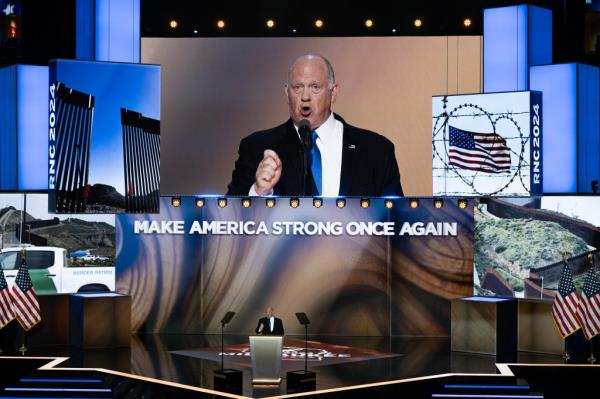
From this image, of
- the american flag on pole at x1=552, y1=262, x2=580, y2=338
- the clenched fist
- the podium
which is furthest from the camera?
the clenched fist

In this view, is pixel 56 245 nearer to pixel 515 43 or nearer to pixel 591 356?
pixel 515 43

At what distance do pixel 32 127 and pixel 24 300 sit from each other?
12.6ft

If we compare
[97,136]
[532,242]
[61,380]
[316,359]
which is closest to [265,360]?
[316,359]

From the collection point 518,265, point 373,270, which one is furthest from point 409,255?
point 518,265

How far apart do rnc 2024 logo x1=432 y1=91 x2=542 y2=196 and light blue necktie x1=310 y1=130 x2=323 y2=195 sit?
2052 millimetres

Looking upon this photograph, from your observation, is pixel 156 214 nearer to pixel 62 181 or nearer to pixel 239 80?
pixel 62 181

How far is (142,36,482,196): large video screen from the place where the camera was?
18.2 metres

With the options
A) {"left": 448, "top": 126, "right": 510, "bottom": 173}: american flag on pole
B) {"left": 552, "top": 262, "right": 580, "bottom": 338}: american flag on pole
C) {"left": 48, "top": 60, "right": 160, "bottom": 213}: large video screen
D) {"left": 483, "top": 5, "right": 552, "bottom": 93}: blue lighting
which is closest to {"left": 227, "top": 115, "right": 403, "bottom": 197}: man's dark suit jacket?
{"left": 448, "top": 126, "right": 510, "bottom": 173}: american flag on pole

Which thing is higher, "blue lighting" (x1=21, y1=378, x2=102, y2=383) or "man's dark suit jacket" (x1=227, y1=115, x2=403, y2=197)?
"man's dark suit jacket" (x1=227, y1=115, x2=403, y2=197)

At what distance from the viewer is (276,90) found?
18547mm

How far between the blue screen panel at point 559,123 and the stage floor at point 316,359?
343 centimetres

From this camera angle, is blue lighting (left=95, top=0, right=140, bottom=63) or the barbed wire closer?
the barbed wire

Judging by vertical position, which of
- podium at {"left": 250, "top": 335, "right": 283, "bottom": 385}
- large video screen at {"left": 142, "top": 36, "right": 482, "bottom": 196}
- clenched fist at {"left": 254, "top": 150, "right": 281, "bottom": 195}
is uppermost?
large video screen at {"left": 142, "top": 36, "right": 482, "bottom": 196}

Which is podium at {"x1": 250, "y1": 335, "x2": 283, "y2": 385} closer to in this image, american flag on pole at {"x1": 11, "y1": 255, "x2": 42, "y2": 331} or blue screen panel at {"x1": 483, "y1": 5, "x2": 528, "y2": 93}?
american flag on pole at {"x1": 11, "y1": 255, "x2": 42, "y2": 331}
